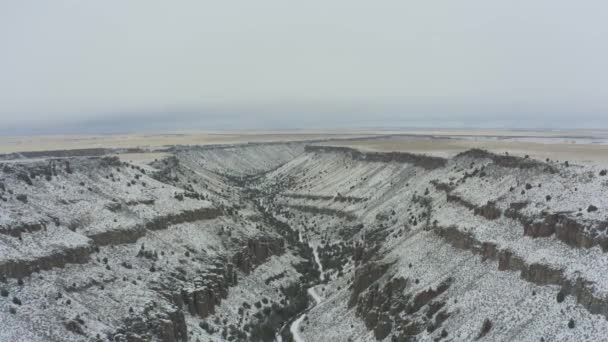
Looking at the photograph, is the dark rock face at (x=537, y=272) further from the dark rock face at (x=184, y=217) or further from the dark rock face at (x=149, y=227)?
the dark rock face at (x=184, y=217)

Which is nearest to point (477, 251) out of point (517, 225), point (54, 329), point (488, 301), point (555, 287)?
point (517, 225)

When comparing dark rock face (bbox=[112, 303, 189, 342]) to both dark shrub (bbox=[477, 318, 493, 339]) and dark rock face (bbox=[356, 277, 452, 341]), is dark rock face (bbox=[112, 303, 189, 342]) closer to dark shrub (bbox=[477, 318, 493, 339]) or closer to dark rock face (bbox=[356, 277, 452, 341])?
dark rock face (bbox=[356, 277, 452, 341])

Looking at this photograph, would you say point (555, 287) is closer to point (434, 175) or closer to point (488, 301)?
point (488, 301)

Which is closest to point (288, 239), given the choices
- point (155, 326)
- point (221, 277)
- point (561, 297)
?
point (221, 277)

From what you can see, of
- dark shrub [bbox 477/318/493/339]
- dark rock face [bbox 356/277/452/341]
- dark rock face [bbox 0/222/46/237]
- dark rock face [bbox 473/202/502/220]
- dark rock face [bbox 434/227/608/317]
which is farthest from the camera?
dark rock face [bbox 473/202/502/220]

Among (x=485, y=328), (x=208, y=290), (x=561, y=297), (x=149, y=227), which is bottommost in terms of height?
(x=208, y=290)

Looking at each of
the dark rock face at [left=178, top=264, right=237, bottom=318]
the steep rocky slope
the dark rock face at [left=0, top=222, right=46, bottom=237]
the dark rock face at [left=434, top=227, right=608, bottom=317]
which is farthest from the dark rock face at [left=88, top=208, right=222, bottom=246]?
the dark rock face at [left=434, top=227, right=608, bottom=317]

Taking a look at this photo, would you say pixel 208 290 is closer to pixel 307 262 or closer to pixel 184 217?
pixel 184 217

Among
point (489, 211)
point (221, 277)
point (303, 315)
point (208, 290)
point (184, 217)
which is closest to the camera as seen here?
point (489, 211)
